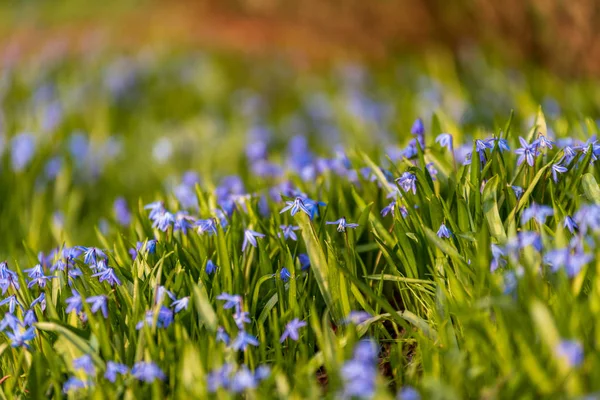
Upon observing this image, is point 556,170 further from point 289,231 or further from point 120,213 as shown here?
point 120,213

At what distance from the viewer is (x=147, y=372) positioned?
1895 millimetres

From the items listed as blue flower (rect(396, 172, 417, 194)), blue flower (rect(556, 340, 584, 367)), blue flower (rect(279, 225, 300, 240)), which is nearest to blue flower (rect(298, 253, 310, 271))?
blue flower (rect(279, 225, 300, 240))

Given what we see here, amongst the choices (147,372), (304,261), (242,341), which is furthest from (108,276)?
(304,261)

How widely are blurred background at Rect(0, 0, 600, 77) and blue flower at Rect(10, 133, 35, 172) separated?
3388mm

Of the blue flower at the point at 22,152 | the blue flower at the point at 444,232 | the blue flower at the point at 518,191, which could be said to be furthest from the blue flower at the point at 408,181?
the blue flower at the point at 22,152

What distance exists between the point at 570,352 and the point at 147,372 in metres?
1.14

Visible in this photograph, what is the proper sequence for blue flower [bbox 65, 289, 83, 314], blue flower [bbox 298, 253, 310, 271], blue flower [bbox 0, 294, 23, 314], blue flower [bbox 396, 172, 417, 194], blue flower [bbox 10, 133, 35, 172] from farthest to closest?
blue flower [bbox 10, 133, 35, 172] → blue flower [bbox 298, 253, 310, 271] → blue flower [bbox 396, 172, 417, 194] → blue flower [bbox 0, 294, 23, 314] → blue flower [bbox 65, 289, 83, 314]

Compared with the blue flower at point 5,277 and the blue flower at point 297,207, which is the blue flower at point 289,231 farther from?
the blue flower at point 5,277

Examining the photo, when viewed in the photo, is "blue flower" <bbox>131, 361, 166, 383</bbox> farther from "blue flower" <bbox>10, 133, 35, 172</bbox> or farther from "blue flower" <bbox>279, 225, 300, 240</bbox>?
"blue flower" <bbox>10, 133, 35, 172</bbox>

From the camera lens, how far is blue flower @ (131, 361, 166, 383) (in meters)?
1.89

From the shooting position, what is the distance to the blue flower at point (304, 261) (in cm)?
260

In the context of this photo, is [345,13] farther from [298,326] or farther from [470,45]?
[298,326]

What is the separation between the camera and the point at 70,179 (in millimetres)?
4621

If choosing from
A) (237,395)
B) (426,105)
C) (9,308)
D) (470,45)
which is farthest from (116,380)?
(470,45)
